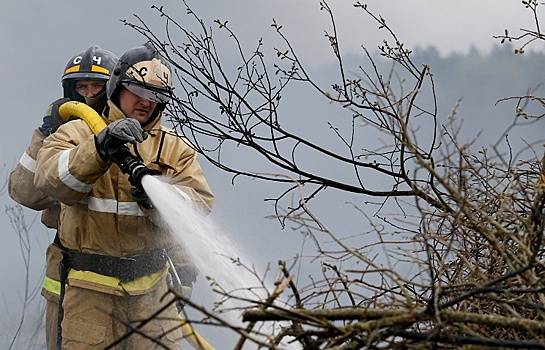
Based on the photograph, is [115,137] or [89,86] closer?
[115,137]

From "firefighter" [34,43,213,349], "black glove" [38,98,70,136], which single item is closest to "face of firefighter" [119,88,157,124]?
"firefighter" [34,43,213,349]

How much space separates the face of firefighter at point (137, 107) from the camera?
4738 mm

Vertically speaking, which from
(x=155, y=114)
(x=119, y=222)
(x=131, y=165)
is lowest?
(x=119, y=222)

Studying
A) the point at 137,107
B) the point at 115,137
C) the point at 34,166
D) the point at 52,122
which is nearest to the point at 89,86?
the point at 52,122

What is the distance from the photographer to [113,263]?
4.64 metres

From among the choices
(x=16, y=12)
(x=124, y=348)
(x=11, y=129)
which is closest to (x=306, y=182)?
(x=124, y=348)

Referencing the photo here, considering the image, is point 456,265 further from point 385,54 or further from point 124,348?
point 124,348

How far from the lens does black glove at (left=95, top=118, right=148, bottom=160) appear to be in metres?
4.23

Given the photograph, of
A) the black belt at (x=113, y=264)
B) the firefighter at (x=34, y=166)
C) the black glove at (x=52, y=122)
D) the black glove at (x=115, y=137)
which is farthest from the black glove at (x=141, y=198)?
the black glove at (x=52, y=122)

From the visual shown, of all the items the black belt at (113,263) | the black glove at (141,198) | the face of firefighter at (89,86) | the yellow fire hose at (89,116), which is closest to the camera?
the black glove at (141,198)

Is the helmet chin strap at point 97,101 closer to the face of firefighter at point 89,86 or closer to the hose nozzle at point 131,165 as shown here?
the face of firefighter at point 89,86

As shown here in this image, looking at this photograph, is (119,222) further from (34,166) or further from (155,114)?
(34,166)

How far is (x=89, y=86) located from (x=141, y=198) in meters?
1.57

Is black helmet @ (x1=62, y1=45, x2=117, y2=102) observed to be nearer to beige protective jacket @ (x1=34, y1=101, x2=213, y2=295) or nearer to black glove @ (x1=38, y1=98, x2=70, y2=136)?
black glove @ (x1=38, y1=98, x2=70, y2=136)
